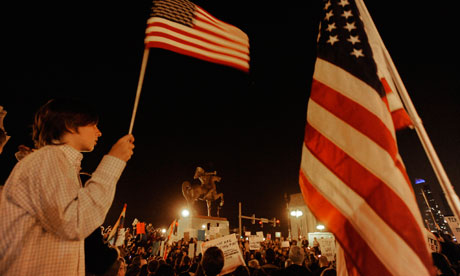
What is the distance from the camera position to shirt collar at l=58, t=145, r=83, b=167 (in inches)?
66.2

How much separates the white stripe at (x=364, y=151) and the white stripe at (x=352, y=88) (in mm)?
296

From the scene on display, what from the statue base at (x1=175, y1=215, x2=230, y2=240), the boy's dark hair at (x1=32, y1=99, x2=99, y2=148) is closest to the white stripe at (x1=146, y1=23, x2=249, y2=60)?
the boy's dark hair at (x1=32, y1=99, x2=99, y2=148)

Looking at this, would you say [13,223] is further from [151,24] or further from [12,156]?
[151,24]

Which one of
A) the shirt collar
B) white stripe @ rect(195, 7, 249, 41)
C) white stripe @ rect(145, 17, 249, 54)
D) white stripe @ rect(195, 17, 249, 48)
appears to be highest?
white stripe @ rect(195, 7, 249, 41)

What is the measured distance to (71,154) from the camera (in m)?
1.71

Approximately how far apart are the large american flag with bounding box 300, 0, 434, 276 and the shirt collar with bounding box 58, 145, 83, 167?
239cm

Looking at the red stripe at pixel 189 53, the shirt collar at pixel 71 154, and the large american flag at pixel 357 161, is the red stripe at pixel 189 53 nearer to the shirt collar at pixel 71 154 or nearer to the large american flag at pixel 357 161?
the large american flag at pixel 357 161

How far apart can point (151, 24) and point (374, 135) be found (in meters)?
3.79

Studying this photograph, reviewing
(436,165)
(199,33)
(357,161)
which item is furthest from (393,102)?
(199,33)

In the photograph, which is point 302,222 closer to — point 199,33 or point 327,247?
point 327,247

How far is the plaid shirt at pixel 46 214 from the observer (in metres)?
1.33

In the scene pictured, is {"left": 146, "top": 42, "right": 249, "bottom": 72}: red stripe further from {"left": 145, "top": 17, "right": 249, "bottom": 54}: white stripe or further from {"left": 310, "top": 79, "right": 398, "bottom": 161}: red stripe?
{"left": 310, "top": 79, "right": 398, "bottom": 161}: red stripe

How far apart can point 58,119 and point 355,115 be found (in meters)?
2.97

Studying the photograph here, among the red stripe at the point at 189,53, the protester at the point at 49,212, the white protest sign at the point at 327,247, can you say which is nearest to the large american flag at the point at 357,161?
the red stripe at the point at 189,53
